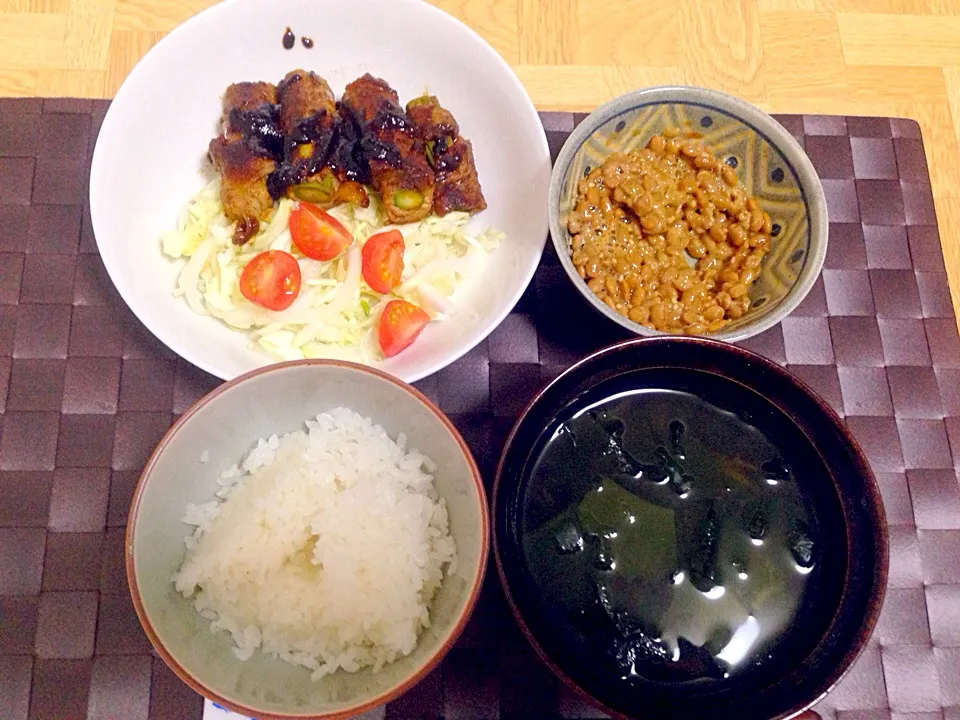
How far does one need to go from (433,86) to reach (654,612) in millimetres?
1380

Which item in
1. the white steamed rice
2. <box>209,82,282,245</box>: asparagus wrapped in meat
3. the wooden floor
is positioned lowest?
the white steamed rice

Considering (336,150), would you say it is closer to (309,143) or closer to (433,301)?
(309,143)

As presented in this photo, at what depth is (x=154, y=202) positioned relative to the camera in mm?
1755

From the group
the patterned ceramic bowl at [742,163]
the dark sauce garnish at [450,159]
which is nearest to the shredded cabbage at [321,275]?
the dark sauce garnish at [450,159]

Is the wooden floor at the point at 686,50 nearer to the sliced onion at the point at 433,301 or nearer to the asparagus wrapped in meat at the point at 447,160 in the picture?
the asparagus wrapped in meat at the point at 447,160

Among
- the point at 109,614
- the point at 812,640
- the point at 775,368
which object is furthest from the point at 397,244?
the point at 812,640

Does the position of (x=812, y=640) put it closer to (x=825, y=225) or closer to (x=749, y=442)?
(x=749, y=442)

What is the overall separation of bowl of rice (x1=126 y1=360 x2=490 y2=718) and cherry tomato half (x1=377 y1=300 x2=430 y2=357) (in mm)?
251

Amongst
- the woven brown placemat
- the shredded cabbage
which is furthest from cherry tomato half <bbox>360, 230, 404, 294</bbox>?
the woven brown placemat

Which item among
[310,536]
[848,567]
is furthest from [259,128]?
[848,567]

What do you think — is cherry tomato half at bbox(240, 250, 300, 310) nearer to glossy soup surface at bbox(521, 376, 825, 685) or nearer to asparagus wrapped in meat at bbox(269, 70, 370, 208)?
asparagus wrapped in meat at bbox(269, 70, 370, 208)

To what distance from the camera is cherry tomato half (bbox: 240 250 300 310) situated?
1678 mm

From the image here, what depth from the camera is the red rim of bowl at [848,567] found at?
1.17 metres

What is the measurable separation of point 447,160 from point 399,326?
44 centimetres
